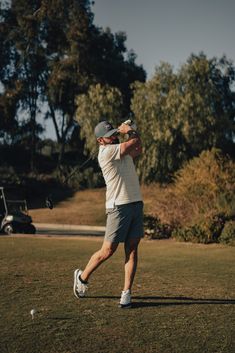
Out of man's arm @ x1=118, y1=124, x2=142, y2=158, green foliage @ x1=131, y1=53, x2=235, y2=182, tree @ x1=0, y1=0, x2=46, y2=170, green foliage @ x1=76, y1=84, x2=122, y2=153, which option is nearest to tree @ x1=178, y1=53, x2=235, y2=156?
green foliage @ x1=131, y1=53, x2=235, y2=182

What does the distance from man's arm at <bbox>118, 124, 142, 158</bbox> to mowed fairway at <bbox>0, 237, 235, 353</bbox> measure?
1704mm

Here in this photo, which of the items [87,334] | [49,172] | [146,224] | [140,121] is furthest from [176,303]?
[49,172]

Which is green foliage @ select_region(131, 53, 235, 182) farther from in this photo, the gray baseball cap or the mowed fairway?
the gray baseball cap

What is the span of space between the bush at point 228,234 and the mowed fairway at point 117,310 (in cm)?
583

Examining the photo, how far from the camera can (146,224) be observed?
18.0 m

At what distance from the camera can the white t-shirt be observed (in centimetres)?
597

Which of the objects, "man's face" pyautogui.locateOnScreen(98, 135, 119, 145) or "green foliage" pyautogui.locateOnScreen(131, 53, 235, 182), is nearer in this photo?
"man's face" pyautogui.locateOnScreen(98, 135, 119, 145)

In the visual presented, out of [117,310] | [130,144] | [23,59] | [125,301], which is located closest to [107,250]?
[125,301]

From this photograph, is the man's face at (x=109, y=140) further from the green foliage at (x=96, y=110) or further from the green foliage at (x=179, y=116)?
the green foliage at (x=96, y=110)

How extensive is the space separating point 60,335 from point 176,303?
180 centimetres

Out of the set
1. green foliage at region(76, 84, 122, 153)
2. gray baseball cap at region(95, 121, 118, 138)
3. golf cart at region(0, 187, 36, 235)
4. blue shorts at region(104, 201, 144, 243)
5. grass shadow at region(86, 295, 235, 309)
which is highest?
green foliage at region(76, 84, 122, 153)

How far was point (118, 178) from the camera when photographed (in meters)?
6.00

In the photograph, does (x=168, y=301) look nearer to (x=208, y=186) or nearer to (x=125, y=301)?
(x=125, y=301)

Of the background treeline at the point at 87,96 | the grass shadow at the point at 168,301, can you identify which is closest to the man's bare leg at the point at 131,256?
the grass shadow at the point at 168,301
